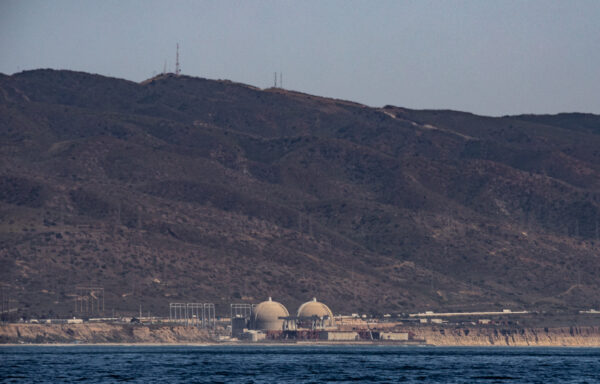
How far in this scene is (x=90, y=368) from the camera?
177 meters

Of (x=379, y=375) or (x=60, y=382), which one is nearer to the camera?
(x=60, y=382)

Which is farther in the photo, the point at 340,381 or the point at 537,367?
the point at 537,367

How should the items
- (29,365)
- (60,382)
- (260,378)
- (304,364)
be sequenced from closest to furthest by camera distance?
(60,382), (260,378), (29,365), (304,364)

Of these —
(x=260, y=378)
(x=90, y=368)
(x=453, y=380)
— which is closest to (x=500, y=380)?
(x=453, y=380)

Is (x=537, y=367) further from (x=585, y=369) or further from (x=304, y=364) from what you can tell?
(x=304, y=364)

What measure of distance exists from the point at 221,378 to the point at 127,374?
1235cm

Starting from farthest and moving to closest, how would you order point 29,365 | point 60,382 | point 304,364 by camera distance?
point 304,364, point 29,365, point 60,382

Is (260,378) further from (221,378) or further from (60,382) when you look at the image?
(60,382)

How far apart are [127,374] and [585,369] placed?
68977 millimetres

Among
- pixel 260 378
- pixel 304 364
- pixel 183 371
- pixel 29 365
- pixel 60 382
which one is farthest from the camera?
pixel 304 364

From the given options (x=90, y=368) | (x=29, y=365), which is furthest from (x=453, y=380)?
(x=29, y=365)

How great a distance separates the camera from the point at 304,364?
19700 centimetres

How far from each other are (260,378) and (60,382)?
24.3 m

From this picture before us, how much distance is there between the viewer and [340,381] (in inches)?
5950
